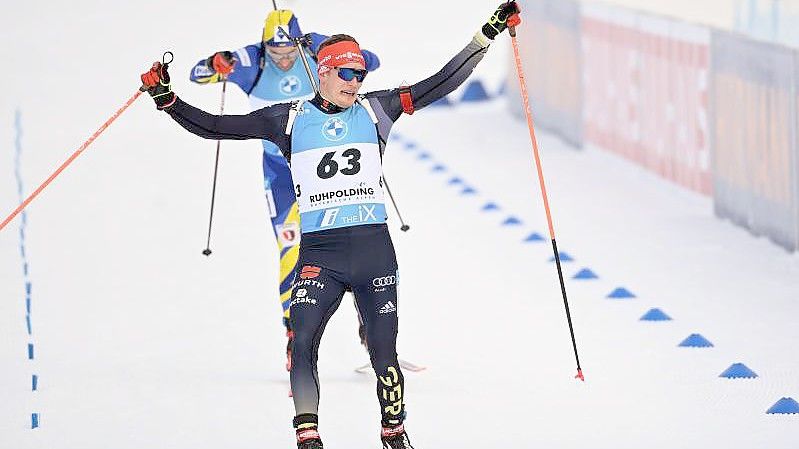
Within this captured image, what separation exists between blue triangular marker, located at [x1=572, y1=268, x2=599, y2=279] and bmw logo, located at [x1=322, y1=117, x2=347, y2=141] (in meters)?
4.84

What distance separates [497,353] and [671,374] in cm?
114

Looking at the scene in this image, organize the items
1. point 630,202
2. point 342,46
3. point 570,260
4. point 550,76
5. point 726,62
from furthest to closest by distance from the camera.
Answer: point 550,76 < point 630,202 < point 726,62 < point 570,260 < point 342,46

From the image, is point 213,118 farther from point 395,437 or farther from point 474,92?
point 474,92

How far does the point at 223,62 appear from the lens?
9.92 meters

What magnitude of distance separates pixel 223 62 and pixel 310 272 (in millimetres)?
2369

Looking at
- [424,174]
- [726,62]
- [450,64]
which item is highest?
[450,64]

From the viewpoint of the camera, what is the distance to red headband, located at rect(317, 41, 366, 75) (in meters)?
7.94

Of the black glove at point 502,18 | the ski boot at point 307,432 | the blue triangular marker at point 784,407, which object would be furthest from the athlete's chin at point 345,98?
the blue triangular marker at point 784,407

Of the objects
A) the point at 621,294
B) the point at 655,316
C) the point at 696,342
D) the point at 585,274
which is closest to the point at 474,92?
the point at 585,274

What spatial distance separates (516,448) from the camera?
328 inches

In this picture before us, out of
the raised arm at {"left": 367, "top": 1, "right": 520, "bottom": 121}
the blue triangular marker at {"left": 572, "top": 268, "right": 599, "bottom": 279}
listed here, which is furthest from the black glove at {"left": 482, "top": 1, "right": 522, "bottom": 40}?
the blue triangular marker at {"left": 572, "top": 268, "right": 599, "bottom": 279}

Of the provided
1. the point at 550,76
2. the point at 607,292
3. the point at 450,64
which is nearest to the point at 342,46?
the point at 450,64

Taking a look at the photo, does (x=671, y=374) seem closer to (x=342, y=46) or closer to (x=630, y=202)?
(x=342, y=46)

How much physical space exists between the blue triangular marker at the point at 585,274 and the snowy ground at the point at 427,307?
160 millimetres
